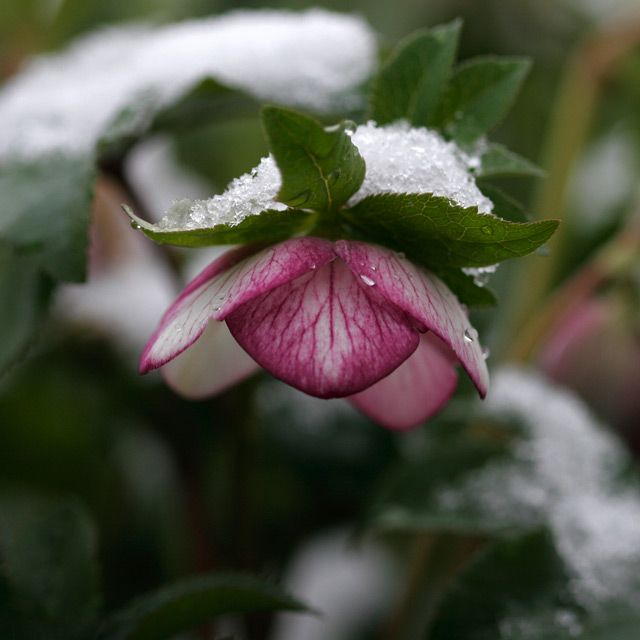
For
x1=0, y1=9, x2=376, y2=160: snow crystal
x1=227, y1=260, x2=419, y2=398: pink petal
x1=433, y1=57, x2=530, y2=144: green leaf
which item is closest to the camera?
x1=227, y1=260, x2=419, y2=398: pink petal

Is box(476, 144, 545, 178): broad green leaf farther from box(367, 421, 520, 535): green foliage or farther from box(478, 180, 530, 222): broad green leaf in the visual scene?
box(367, 421, 520, 535): green foliage

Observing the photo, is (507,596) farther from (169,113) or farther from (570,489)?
(169,113)

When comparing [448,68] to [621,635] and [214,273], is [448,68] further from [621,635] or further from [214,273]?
[621,635]

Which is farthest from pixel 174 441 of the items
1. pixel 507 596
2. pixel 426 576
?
pixel 507 596

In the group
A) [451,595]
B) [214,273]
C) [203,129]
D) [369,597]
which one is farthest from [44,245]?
[203,129]

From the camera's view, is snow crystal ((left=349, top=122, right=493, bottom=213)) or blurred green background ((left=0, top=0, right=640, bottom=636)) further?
blurred green background ((left=0, top=0, right=640, bottom=636))

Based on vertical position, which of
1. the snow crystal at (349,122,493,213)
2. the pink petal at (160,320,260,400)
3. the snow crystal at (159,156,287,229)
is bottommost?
the pink petal at (160,320,260,400)

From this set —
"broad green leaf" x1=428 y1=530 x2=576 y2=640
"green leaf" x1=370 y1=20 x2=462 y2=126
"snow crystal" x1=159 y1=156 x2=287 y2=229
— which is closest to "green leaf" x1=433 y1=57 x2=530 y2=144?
"green leaf" x1=370 y1=20 x2=462 y2=126

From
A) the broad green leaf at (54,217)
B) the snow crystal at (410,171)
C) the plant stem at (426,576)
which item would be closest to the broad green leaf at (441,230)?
the snow crystal at (410,171)

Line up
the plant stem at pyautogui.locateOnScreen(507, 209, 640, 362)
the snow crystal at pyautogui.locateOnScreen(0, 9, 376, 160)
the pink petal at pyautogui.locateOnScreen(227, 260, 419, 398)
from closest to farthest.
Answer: the pink petal at pyautogui.locateOnScreen(227, 260, 419, 398) < the snow crystal at pyautogui.locateOnScreen(0, 9, 376, 160) < the plant stem at pyautogui.locateOnScreen(507, 209, 640, 362)
